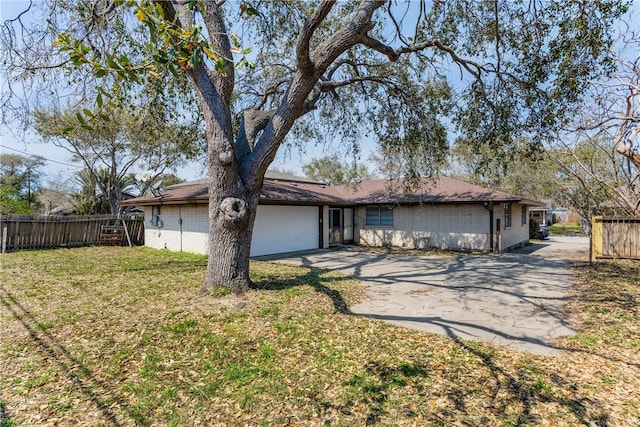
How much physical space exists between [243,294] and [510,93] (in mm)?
7552

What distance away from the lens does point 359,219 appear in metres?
19.3

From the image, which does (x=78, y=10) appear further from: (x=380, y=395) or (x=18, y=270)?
(x=380, y=395)

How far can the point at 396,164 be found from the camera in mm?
11008

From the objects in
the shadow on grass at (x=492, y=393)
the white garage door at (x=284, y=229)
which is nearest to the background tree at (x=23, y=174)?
the white garage door at (x=284, y=229)

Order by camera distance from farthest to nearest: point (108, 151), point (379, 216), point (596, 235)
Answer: point (108, 151)
point (379, 216)
point (596, 235)

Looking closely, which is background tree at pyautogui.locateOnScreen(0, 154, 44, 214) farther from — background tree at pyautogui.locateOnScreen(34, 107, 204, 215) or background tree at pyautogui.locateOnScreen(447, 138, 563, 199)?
background tree at pyautogui.locateOnScreen(447, 138, 563, 199)

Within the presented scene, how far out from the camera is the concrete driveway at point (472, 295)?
17.3 feet

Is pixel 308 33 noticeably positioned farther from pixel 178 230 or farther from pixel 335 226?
pixel 335 226

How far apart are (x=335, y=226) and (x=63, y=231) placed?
12769mm

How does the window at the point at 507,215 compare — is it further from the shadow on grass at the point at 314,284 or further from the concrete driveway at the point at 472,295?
the shadow on grass at the point at 314,284

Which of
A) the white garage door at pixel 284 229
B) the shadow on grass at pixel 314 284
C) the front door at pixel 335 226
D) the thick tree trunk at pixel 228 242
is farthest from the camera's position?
the front door at pixel 335 226

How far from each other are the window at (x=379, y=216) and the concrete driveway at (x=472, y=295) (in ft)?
16.9

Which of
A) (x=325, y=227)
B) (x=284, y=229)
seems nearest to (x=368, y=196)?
(x=325, y=227)

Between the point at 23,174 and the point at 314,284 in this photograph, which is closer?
the point at 314,284
